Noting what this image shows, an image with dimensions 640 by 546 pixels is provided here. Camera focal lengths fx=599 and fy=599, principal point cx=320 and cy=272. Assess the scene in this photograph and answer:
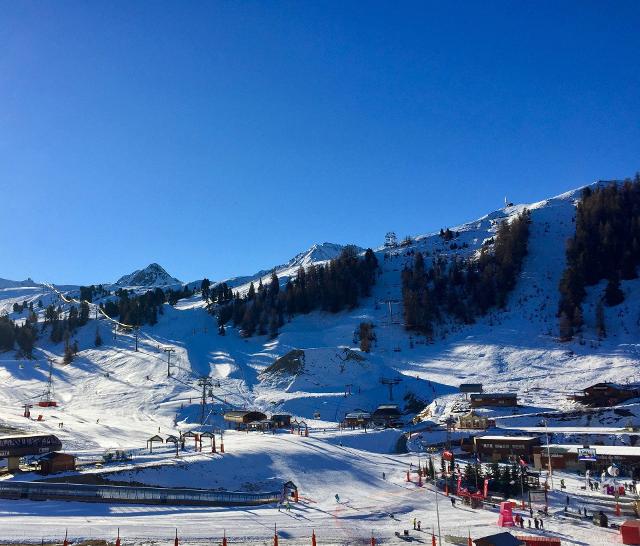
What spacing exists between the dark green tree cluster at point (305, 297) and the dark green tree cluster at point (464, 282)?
34.8ft

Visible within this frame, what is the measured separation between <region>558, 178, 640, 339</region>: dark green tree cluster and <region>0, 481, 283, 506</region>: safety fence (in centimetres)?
6820

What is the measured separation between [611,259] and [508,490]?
78907 millimetres

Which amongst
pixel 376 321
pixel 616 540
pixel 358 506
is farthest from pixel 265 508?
pixel 376 321

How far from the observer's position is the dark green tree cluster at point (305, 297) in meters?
121

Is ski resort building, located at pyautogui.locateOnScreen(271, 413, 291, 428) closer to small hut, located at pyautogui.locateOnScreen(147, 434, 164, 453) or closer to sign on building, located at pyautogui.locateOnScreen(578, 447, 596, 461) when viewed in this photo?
small hut, located at pyautogui.locateOnScreen(147, 434, 164, 453)

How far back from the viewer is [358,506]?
36.0m

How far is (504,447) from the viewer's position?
52219 millimetres

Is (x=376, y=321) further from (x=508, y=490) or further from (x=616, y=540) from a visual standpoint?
(x=616, y=540)

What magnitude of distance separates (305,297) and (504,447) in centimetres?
7707

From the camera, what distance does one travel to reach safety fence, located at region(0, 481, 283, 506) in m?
33.6

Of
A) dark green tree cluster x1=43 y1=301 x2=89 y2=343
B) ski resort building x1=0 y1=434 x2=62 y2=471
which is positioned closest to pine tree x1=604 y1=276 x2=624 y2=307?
ski resort building x1=0 y1=434 x2=62 y2=471

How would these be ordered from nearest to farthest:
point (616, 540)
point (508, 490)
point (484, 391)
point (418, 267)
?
1. point (616, 540)
2. point (508, 490)
3. point (484, 391)
4. point (418, 267)

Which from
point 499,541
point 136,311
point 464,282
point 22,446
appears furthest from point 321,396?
point 136,311

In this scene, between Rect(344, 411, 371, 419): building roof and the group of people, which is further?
Rect(344, 411, 371, 419): building roof
